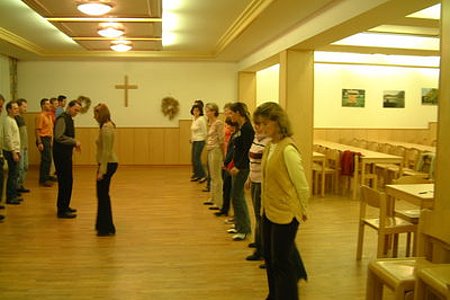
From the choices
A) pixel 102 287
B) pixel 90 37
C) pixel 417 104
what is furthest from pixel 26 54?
pixel 417 104

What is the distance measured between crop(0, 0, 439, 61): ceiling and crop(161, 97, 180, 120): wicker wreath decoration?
130 centimetres

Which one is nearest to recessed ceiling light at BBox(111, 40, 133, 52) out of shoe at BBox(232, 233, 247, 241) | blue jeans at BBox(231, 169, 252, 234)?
blue jeans at BBox(231, 169, 252, 234)

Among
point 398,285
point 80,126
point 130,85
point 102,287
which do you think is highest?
point 130,85

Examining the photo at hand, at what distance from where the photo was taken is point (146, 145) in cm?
1189

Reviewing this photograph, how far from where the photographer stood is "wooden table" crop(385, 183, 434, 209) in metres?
3.99

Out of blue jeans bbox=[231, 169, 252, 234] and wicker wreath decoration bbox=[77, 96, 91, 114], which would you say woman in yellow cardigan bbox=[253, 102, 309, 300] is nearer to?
blue jeans bbox=[231, 169, 252, 234]

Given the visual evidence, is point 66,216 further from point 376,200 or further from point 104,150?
point 376,200

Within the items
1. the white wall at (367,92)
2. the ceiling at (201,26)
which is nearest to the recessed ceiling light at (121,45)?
the ceiling at (201,26)

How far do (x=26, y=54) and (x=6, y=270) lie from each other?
744cm

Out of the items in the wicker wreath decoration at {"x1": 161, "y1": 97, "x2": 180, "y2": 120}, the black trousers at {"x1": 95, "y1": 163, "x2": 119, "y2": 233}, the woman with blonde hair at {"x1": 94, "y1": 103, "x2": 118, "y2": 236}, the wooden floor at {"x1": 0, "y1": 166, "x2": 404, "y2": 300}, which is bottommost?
the wooden floor at {"x1": 0, "y1": 166, "x2": 404, "y2": 300}

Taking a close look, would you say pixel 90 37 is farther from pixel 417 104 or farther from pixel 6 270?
pixel 417 104

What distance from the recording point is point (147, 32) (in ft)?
25.1

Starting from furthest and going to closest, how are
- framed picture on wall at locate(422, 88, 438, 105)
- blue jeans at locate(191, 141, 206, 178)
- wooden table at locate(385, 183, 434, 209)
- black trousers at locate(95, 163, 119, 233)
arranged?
framed picture on wall at locate(422, 88, 438, 105) → blue jeans at locate(191, 141, 206, 178) → black trousers at locate(95, 163, 119, 233) → wooden table at locate(385, 183, 434, 209)

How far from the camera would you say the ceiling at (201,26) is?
554 cm
